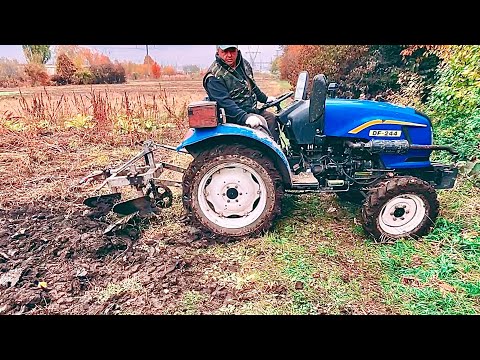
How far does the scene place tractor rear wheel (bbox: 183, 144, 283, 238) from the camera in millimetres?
3061

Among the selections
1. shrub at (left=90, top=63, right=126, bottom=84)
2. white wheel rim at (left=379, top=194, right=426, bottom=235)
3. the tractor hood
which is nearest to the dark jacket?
the tractor hood

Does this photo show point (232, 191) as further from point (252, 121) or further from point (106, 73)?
point (106, 73)

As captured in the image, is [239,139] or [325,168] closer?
[239,139]

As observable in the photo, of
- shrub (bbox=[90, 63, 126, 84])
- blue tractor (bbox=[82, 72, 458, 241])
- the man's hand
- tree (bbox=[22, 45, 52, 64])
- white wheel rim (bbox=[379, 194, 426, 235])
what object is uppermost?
tree (bbox=[22, 45, 52, 64])

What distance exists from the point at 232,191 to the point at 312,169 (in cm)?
75

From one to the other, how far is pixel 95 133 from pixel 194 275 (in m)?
4.75

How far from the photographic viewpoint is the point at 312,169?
3.32m

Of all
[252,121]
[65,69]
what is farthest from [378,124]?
[65,69]

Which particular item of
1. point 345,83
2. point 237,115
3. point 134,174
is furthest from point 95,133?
point 345,83

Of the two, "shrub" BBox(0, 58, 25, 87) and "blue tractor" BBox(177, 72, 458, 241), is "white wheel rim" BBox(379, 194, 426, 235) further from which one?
"shrub" BBox(0, 58, 25, 87)

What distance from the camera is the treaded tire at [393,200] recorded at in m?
2.96

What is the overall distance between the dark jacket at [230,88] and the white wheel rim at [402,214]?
4.60ft

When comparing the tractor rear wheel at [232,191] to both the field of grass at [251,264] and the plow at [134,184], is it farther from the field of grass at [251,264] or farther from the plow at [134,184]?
the plow at [134,184]

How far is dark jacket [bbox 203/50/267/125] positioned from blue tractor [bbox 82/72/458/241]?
124 millimetres
